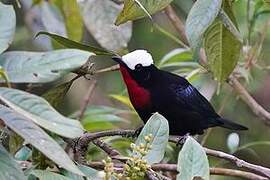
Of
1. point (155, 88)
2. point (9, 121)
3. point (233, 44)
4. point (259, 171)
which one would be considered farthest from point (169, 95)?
point (9, 121)

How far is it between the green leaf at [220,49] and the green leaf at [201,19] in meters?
0.34

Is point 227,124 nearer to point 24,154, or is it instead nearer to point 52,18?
point 52,18

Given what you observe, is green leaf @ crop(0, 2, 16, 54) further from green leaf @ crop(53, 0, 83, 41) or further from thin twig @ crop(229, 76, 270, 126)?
thin twig @ crop(229, 76, 270, 126)

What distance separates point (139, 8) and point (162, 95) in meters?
0.93

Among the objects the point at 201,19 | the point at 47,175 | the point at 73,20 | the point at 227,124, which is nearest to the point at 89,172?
the point at 47,175

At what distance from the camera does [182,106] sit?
2.47 metres

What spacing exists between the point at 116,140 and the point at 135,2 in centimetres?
108

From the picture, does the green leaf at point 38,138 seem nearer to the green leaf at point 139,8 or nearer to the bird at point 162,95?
the green leaf at point 139,8

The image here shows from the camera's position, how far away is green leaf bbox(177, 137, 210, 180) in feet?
4.13

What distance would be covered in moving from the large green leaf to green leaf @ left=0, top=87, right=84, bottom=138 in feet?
0.15

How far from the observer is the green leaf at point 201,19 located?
4.38 ft

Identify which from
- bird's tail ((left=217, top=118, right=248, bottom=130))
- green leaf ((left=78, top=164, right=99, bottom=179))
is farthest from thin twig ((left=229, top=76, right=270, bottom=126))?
green leaf ((left=78, top=164, right=99, bottom=179))

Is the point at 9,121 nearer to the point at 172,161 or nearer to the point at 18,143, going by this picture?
the point at 18,143

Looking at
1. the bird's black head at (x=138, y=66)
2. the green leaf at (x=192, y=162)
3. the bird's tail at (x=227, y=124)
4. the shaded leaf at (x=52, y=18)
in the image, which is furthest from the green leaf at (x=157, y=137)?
the shaded leaf at (x=52, y=18)
